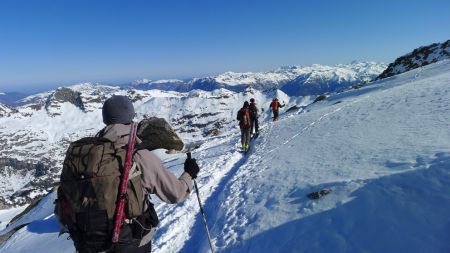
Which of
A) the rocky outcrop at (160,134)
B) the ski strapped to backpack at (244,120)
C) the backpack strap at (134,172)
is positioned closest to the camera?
the backpack strap at (134,172)

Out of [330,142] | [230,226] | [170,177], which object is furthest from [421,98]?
[170,177]

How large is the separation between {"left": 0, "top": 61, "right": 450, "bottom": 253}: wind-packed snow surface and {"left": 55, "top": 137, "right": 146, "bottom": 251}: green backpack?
15.4 feet

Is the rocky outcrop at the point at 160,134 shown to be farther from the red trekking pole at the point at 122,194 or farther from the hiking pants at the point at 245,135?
the red trekking pole at the point at 122,194

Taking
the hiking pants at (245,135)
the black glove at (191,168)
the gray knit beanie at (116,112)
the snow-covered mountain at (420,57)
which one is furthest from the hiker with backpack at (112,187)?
the snow-covered mountain at (420,57)

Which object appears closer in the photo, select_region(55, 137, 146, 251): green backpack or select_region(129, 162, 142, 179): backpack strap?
select_region(55, 137, 146, 251): green backpack

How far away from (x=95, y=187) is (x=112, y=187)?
0.19 m

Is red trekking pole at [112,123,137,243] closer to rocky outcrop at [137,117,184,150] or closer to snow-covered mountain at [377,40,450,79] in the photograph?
rocky outcrop at [137,117,184,150]

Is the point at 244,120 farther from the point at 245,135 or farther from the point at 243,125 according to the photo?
the point at 245,135

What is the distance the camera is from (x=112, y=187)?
14.0ft

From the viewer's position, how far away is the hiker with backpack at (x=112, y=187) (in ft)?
13.9

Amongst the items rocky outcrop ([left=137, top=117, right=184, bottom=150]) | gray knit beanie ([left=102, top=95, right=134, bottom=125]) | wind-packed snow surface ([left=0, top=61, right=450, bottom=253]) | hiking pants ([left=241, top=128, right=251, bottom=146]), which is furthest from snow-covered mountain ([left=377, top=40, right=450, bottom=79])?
gray knit beanie ([left=102, top=95, right=134, bottom=125])

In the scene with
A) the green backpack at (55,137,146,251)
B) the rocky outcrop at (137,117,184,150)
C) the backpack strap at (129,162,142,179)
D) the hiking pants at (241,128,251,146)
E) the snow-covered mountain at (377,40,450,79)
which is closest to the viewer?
the green backpack at (55,137,146,251)

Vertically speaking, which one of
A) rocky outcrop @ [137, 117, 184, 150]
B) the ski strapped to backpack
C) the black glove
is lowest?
rocky outcrop @ [137, 117, 184, 150]

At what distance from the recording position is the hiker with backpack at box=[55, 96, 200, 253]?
4234 millimetres
